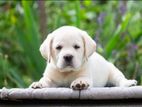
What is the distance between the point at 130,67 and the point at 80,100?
2.04 m

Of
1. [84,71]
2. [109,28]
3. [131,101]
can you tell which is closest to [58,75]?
[84,71]

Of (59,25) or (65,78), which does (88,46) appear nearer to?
(65,78)

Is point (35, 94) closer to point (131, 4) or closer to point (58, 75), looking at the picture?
point (58, 75)

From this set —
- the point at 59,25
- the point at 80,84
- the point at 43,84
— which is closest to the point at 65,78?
the point at 43,84

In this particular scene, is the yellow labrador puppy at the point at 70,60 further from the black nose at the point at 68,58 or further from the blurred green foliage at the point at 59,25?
the blurred green foliage at the point at 59,25

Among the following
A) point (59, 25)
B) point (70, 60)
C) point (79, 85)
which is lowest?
point (79, 85)

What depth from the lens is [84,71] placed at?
2.91 metres

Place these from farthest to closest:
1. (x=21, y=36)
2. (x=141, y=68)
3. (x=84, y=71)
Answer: (x=21, y=36) < (x=141, y=68) < (x=84, y=71)

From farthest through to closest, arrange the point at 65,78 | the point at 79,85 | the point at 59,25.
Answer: the point at 59,25 → the point at 65,78 → the point at 79,85

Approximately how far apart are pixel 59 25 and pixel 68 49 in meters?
2.18

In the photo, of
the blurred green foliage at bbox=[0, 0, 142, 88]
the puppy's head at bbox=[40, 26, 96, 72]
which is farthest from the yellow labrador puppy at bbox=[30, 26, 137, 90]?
the blurred green foliage at bbox=[0, 0, 142, 88]

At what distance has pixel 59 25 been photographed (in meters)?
4.95

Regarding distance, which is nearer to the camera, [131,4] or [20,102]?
[20,102]

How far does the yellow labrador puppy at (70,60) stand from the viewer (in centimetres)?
279
